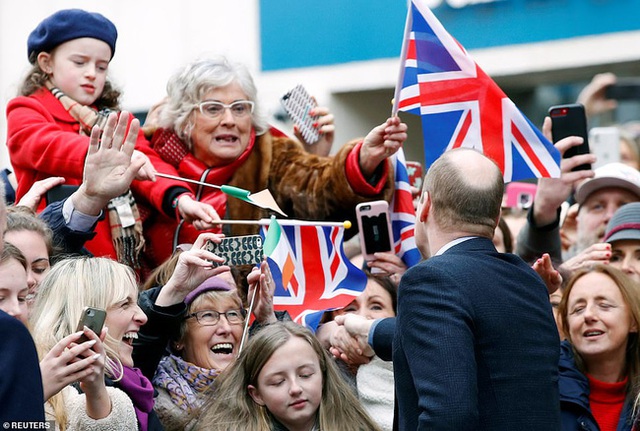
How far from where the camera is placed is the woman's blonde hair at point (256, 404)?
14.4ft

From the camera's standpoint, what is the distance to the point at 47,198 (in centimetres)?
495

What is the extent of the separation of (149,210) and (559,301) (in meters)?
1.86

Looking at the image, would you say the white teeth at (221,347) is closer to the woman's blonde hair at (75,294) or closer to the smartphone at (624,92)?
the woman's blonde hair at (75,294)

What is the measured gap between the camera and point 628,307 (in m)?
5.05

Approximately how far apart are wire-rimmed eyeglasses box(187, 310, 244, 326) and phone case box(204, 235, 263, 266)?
0.26 metres

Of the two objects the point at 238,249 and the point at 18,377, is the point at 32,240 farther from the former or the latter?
the point at 18,377

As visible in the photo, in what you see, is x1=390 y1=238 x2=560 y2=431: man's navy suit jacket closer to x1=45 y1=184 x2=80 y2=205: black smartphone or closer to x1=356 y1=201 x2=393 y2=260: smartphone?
x1=356 y1=201 x2=393 y2=260: smartphone

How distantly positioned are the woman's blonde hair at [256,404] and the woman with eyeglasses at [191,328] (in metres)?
0.16

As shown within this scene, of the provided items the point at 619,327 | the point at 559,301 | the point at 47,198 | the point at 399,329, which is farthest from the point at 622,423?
the point at 47,198

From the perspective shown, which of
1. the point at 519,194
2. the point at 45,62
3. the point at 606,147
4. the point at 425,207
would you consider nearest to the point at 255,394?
the point at 425,207

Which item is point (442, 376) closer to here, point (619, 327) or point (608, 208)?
point (619, 327)

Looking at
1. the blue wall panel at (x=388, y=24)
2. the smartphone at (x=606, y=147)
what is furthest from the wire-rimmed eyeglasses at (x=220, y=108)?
the blue wall panel at (x=388, y=24)

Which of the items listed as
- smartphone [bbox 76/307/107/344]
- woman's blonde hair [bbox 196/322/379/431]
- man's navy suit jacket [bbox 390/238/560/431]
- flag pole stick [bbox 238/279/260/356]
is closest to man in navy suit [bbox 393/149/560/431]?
man's navy suit jacket [bbox 390/238/560/431]

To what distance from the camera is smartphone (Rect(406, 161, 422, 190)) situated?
20.2 ft
